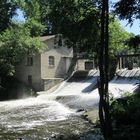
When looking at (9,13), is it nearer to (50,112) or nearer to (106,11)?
(106,11)

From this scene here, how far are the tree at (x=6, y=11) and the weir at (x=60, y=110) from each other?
5.33 meters

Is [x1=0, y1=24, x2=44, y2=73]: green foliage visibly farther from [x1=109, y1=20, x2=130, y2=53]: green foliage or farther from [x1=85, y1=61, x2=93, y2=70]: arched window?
[x1=85, y1=61, x2=93, y2=70]: arched window

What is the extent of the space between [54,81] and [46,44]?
3991 millimetres

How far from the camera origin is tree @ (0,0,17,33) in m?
14.2

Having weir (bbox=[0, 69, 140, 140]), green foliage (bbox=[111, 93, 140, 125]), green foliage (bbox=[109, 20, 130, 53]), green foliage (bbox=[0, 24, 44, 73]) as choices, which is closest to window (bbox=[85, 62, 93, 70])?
weir (bbox=[0, 69, 140, 140])

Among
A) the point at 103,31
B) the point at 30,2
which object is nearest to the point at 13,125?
the point at 30,2

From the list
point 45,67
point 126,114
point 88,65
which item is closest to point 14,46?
point 45,67

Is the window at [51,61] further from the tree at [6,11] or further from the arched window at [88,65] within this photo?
the tree at [6,11]

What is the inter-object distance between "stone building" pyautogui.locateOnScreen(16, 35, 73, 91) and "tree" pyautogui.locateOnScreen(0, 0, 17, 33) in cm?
2244

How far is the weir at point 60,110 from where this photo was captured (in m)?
18.4

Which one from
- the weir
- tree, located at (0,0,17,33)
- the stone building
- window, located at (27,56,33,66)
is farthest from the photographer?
window, located at (27,56,33,66)

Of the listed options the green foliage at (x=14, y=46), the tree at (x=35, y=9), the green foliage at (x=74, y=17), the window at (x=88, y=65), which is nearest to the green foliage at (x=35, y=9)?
the tree at (x=35, y=9)

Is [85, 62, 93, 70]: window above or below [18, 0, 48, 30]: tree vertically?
below

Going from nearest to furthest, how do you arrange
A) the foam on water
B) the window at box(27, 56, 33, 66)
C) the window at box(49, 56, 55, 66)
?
the foam on water, the window at box(27, 56, 33, 66), the window at box(49, 56, 55, 66)
